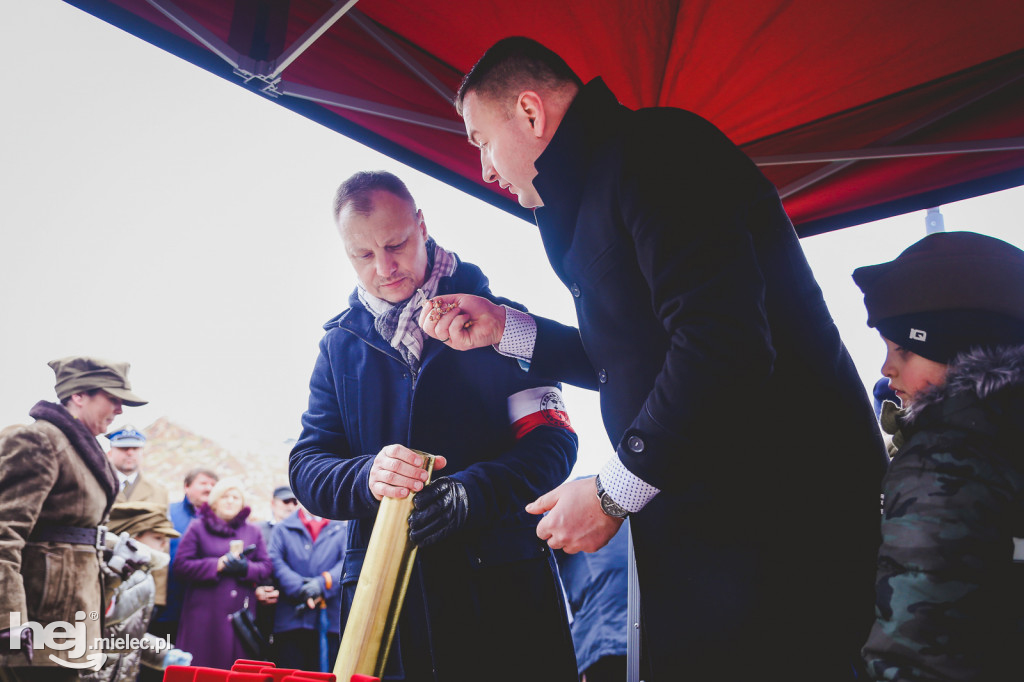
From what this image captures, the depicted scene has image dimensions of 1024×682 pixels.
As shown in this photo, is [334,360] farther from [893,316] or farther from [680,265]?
[893,316]

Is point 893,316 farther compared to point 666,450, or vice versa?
point 893,316

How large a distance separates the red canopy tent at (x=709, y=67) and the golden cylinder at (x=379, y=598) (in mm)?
1574

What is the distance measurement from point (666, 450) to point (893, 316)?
0.66 metres

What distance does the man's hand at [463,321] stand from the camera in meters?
1.42

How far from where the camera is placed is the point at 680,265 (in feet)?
3.13

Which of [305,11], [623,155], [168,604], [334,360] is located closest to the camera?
[623,155]

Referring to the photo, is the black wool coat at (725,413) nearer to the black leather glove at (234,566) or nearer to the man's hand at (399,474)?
the man's hand at (399,474)

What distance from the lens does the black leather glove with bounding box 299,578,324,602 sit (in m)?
4.92

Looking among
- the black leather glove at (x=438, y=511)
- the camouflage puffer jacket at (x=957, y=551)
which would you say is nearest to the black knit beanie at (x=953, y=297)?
the camouflage puffer jacket at (x=957, y=551)

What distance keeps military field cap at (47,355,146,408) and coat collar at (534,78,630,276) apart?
3810 mm

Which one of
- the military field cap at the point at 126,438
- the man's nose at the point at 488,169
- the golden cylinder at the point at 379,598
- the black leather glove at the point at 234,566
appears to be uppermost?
the man's nose at the point at 488,169

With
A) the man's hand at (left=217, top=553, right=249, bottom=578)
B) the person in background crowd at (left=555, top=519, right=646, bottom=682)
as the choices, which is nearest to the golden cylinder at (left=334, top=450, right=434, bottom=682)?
the person in background crowd at (left=555, top=519, right=646, bottom=682)

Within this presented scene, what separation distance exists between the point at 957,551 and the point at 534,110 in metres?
A: 1.02

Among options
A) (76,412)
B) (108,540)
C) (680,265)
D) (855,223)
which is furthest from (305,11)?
(108,540)
